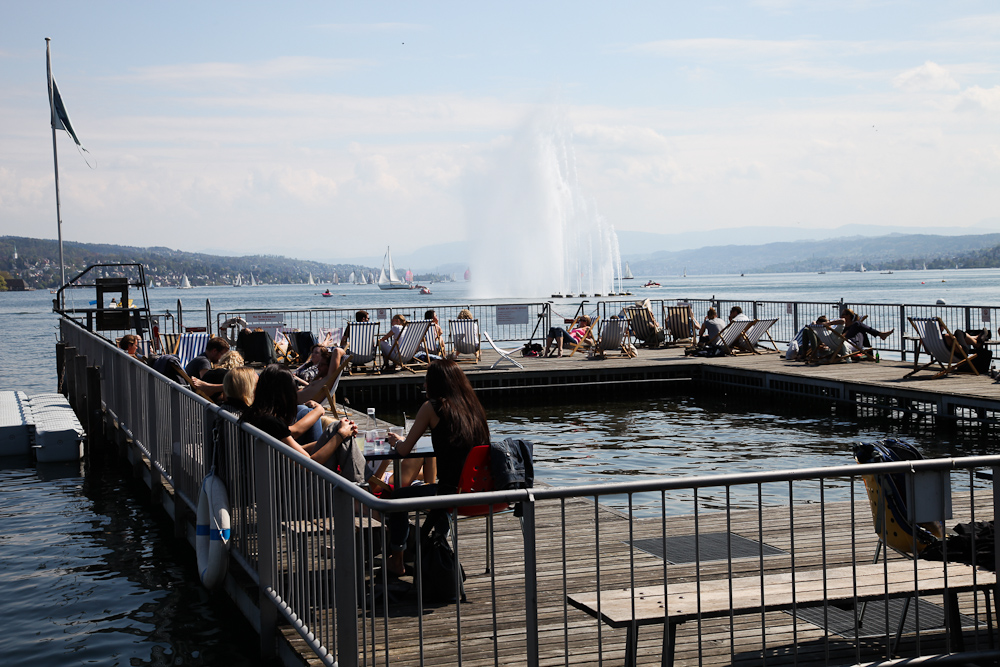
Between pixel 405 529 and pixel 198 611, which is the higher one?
pixel 405 529

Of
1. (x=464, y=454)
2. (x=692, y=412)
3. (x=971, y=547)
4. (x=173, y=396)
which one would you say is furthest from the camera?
(x=692, y=412)

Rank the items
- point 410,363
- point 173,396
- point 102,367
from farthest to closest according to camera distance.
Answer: point 410,363
point 102,367
point 173,396

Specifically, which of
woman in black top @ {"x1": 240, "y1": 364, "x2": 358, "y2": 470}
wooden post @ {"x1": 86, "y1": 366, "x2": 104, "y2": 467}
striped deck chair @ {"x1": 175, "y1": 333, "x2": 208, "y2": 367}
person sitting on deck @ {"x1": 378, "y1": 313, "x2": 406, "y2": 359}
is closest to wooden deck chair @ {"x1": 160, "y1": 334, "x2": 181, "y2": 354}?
striped deck chair @ {"x1": 175, "y1": 333, "x2": 208, "y2": 367}

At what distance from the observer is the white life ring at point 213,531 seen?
6359 mm

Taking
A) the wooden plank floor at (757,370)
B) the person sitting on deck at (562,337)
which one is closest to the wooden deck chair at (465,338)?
the wooden plank floor at (757,370)

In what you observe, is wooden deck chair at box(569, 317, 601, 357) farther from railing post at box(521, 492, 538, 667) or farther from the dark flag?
railing post at box(521, 492, 538, 667)

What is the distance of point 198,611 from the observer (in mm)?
7184

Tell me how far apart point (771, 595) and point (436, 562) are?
210 centimetres

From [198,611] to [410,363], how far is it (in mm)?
14665

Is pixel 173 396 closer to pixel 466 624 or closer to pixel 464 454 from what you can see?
pixel 464 454

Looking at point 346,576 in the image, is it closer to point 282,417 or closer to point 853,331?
point 282,417

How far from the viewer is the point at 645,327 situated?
26734 mm

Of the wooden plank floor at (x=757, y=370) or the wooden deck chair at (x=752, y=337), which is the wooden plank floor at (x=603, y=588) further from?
the wooden deck chair at (x=752, y=337)

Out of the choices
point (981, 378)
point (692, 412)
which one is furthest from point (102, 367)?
point (981, 378)
